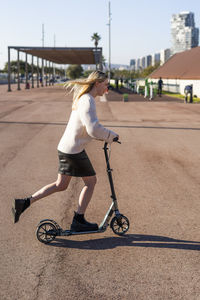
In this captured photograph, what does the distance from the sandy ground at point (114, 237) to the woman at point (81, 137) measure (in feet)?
1.58

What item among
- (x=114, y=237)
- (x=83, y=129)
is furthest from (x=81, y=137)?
(x=114, y=237)

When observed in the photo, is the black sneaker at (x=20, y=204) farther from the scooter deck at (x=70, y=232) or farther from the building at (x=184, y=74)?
the building at (x=184, y=74)

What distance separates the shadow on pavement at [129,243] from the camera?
4094mm

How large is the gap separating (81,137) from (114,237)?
4.19 feet

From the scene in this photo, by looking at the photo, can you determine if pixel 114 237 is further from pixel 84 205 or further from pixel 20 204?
pixel 20 204

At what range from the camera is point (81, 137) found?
4.05 metres

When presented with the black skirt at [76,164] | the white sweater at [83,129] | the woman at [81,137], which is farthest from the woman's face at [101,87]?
the black skirt at [76,164]

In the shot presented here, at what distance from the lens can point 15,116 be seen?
59.1 ft

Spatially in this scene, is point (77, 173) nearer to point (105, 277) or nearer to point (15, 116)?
point (105, 277)

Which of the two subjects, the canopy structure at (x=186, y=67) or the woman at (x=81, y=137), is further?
the canopy structure at (x=186, y=67)

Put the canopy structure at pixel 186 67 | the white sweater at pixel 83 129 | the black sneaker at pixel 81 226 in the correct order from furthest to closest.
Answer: the canopy structure at pixel 186 67, the black sneaker at pixel 81 226, the white sweater at pixel 83 129

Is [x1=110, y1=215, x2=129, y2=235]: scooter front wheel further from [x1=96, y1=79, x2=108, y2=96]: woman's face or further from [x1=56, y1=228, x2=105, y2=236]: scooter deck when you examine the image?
[x1=96, y1=79, x2=108, y2=96]: woman's face

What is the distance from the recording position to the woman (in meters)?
3.88

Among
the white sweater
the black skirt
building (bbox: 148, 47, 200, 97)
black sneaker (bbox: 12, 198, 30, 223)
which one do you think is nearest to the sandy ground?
black sneaker (bbox: 12, 198, 30, 223)
